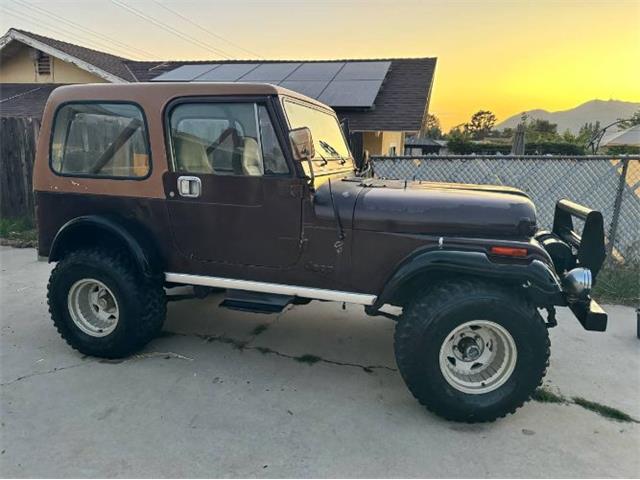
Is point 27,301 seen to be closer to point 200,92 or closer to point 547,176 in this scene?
point 200,92

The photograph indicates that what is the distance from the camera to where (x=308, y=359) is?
11.0ft

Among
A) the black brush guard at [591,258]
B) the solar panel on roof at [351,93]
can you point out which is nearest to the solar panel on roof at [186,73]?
the solar panel on roof at [351,93]

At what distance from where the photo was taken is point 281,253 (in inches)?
115

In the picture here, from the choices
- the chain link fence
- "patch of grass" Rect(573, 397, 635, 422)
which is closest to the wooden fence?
the chain link fence

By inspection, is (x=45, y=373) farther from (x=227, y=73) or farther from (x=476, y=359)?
(x=227, y=73)

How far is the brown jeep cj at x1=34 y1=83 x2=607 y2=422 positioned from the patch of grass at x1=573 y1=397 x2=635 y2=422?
1.89 feet

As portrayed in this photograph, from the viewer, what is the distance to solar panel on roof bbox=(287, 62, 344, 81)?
10.2 meters

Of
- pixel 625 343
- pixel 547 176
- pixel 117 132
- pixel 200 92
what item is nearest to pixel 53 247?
pixel 117 132

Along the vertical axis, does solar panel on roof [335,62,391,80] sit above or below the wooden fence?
above

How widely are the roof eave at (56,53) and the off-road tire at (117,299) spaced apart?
36.2ft

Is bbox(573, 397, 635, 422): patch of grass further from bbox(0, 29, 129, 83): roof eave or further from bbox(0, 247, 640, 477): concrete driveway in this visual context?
bbox(0, 29, 129, 83): roof eave

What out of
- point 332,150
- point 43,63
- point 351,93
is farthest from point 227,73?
point 332,150

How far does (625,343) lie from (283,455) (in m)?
3.27

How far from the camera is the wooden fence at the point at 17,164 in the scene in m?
7.43
